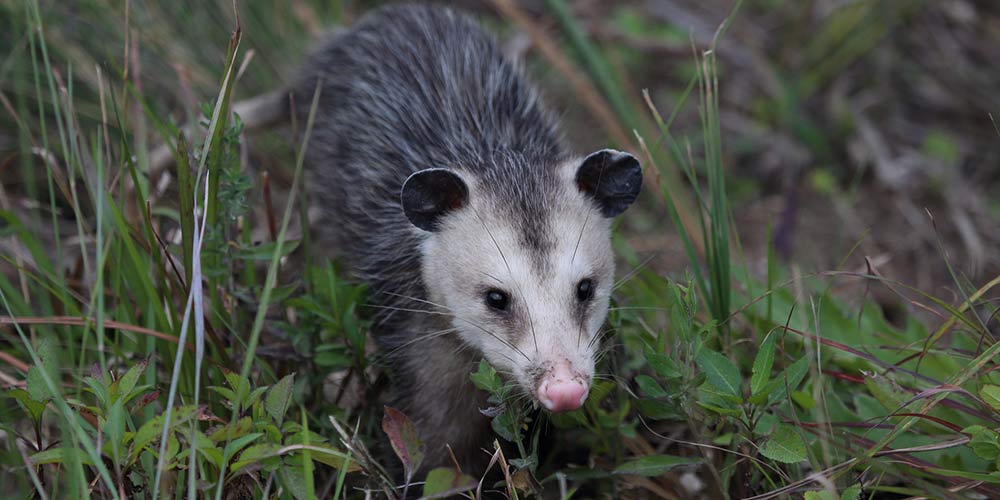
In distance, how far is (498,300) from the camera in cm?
183

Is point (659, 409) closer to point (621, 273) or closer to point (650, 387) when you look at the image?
point (650, 387)

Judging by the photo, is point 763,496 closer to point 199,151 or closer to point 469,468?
point 469,468

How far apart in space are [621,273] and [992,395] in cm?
108

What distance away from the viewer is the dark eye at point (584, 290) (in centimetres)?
184

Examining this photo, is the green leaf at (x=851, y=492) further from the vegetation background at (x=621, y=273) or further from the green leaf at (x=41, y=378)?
the green leaf at (x=41, y=378)

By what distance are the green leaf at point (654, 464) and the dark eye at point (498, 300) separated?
0.43 metres

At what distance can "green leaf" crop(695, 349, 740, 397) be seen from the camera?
1.77 meters

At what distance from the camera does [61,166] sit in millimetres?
3025

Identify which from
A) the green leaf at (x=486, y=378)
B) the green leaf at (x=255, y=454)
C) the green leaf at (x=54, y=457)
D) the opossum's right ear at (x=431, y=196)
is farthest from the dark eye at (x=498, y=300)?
the green leaf at (x=54, y=457)

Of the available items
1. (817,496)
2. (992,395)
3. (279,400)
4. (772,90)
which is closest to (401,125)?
(279,400)

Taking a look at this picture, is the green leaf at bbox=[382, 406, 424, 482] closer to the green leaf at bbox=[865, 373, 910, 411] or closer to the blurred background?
the green leaf at bbox=[865, 373, 910, 411]

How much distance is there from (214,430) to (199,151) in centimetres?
61

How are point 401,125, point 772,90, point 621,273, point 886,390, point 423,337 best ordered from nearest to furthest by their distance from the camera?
point 886,390
point 423,337
point 401,125
point 621,273
point 772,90

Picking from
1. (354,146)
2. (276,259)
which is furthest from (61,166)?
(276,259)
